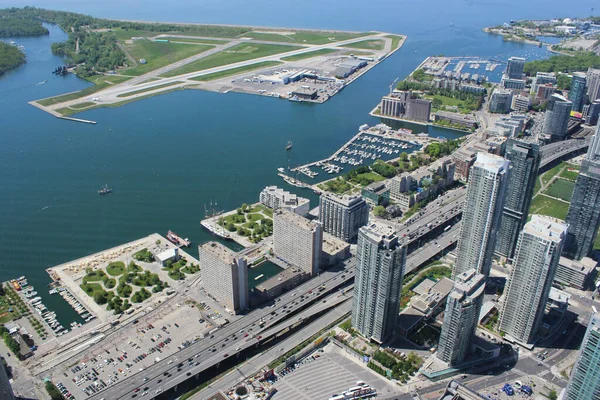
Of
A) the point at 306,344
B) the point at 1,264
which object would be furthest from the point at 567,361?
the point at 1,264

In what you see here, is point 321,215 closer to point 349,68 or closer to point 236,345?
point 236,345

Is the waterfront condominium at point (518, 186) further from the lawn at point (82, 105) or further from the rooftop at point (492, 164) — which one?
the lawn at point (82, 105)

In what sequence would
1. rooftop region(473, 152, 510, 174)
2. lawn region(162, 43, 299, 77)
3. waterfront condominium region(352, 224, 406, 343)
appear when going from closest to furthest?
waterfront condominium region(352, 224, 406, 343) < rooftop region(473, 152, 510, 174) < lawn region(162, 43, 299, 77)

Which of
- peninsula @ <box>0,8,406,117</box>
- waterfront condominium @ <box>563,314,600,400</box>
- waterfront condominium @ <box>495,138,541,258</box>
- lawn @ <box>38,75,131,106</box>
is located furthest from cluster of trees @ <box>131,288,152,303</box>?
lawn @ <box>38,75,131,106</box>

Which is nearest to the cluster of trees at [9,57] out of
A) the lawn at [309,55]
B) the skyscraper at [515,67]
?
the lawn at [309,55]

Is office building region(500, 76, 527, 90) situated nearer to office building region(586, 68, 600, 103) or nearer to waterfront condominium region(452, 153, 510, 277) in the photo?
office building region(586, 68, 600, 103)

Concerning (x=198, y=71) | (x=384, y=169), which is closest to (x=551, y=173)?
(x=384, y=169)
